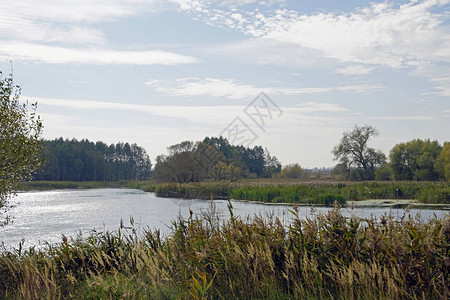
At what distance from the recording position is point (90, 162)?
77.9 meters

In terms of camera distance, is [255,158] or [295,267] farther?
[255,158]

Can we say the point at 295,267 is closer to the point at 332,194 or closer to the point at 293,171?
the point at 332,194

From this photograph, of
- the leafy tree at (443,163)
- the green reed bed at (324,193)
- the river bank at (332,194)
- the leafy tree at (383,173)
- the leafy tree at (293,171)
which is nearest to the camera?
the river bank at (332,194)

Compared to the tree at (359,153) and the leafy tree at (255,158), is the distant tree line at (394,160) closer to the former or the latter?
the tree at (359,153)

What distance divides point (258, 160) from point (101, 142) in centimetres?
4051

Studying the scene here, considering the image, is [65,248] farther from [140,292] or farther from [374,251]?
[374,251]

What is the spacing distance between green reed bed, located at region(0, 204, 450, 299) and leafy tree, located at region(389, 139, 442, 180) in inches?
1552

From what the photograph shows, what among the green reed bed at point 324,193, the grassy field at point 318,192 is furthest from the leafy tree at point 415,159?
the green reed bed at point 324,193

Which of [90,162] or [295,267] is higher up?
[90,162]

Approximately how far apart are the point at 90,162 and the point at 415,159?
58241 millimetres

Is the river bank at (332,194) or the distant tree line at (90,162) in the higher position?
the distant tree line at (90,162)

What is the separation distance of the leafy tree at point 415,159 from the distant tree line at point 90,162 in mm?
46666

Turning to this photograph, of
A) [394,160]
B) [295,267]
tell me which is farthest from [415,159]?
[295,267]

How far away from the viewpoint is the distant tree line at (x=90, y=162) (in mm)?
71688
